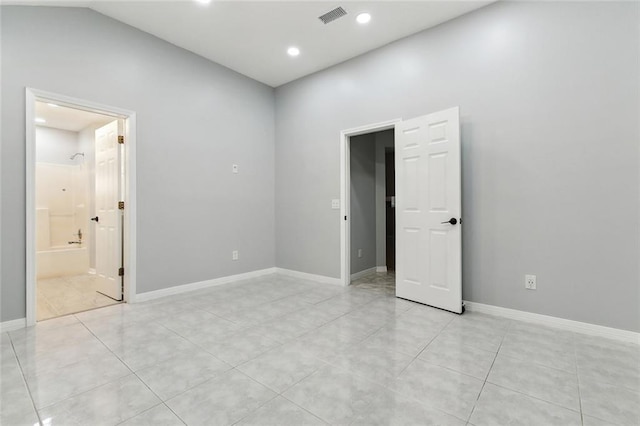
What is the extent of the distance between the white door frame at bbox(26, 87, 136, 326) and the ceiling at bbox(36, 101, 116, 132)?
162 cm

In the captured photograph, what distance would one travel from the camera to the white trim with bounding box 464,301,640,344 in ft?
7.56

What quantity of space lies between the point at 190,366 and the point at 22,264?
2.01m

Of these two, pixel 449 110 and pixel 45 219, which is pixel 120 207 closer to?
pixel 45 219

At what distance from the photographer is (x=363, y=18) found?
3119mm

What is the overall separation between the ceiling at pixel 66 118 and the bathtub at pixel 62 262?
89.2 inches

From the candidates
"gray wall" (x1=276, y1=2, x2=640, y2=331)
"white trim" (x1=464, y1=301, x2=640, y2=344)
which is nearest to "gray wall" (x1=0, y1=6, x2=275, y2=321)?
"gray wall" (x1=276, y1=2, x2=640, y2=331)

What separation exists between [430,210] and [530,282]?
1120mm

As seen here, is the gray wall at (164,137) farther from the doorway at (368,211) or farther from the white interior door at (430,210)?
the white interior door at (430,210)

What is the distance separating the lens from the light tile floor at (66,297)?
3086 mm

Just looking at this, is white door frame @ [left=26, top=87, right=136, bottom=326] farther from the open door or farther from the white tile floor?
the white tile floor

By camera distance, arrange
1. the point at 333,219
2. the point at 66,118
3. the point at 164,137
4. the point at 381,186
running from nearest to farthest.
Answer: the point at 164,137 → the point at 333,219 → the point at 66,118 → the point at 381,186

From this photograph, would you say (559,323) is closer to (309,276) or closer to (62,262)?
(309,276)

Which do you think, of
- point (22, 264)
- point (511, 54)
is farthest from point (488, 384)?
point (22, 264)

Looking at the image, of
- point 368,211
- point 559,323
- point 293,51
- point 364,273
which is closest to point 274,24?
point 293,51
